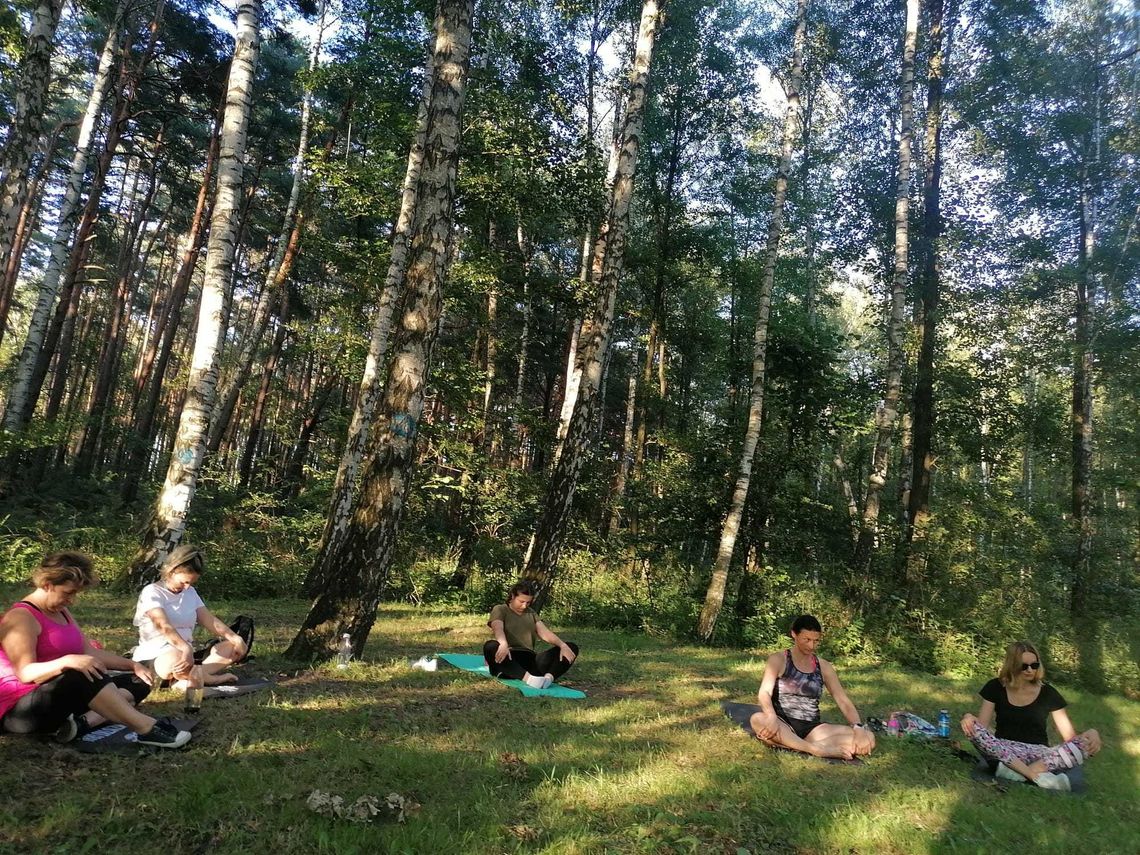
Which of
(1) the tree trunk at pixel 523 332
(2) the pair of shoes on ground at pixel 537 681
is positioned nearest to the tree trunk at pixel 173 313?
(1) the tree trunk at pixel 523 332

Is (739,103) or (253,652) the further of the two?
(739,103)

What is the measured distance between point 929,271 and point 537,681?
14.2 metres

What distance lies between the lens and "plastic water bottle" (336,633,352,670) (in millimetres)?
6094

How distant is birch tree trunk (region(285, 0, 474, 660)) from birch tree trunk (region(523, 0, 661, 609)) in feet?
12.6

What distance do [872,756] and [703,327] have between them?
69.1 ft

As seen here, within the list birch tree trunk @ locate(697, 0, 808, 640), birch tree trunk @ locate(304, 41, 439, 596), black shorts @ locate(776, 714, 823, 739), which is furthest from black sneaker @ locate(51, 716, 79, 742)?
birch tree trunk @ locate(697, 0, 808, 640)

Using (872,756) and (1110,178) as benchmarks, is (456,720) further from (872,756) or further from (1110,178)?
(1110,178)

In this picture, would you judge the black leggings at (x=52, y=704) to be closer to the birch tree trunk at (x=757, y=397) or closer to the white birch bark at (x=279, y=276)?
the birch tree trunk at (x=757, y=397)

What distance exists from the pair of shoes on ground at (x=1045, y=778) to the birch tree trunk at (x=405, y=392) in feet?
18.3

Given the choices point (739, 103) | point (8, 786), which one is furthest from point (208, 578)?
point (739, 103)

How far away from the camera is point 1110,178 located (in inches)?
655

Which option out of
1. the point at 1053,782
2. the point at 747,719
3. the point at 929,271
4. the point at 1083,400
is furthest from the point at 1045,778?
the point at 1083,400

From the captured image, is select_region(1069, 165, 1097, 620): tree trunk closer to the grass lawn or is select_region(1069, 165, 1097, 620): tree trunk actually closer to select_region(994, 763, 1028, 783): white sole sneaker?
the grass lawn

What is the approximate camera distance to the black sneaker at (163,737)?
12.5ft
